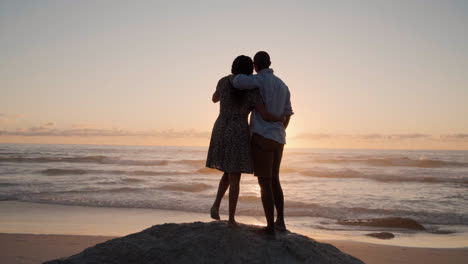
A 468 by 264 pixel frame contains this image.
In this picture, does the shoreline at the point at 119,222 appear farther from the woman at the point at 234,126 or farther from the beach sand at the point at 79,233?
the woman at the point at 234,126

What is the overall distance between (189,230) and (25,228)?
19.2ft

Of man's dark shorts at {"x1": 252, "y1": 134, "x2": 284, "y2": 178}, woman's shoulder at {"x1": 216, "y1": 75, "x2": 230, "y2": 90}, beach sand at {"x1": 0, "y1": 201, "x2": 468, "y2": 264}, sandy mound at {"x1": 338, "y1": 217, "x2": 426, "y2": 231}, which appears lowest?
sandy mound at {"x1": 338, "y1": 217, "x2": 426, "y2": 231}

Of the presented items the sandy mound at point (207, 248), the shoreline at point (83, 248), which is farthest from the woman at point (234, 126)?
the shoreline at point (83, 248)

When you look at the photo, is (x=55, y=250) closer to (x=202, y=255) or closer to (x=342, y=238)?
(x=202, y=255)

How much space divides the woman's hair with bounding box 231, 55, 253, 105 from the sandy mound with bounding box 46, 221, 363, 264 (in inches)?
59.5

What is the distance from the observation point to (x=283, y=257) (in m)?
3.90

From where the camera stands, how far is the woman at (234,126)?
386 centimetres

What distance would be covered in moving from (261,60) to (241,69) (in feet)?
0.81

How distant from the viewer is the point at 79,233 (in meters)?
7.88

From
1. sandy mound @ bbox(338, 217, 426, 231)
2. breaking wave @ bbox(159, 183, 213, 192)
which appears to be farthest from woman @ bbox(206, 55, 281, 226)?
breaking wave @ bbox(159, 183, 213, 192)

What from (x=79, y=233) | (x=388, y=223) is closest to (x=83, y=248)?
(x=79, y=233)

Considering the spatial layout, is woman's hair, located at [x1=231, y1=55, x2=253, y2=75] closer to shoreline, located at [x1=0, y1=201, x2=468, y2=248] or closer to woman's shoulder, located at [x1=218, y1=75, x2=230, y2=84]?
woman's shoulder, located at [x1=218, y1=75, x2=230, y2=84]

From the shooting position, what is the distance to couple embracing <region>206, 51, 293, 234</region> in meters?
3.85

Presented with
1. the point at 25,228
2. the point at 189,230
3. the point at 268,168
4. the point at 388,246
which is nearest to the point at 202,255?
the point at 189,230
